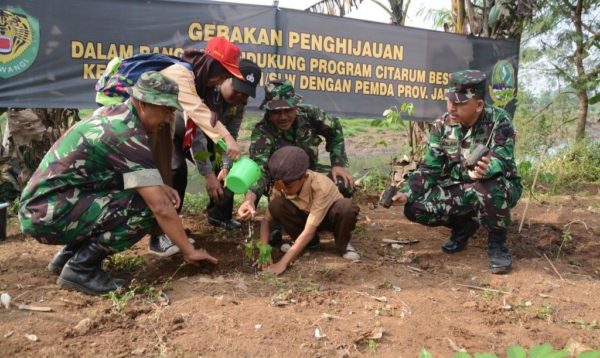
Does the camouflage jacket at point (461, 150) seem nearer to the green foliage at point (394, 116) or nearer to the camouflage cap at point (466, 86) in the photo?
the camouflage cap at point (466, 86)

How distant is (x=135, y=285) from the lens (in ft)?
8.86

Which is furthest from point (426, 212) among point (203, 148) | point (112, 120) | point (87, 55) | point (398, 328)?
point (87, 55)

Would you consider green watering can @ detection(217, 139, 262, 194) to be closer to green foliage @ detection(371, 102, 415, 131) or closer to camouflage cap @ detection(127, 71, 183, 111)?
camouflage cap @ detection(127, 71, 183, 111)

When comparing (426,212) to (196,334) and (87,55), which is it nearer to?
(196,334)

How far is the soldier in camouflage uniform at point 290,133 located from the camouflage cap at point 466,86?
0.94m

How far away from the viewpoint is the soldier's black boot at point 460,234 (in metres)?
3.53

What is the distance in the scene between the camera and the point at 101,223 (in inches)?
102

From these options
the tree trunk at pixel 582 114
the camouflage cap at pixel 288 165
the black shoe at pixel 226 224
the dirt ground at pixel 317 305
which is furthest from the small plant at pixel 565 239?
the tree trunk at pixel 582 114

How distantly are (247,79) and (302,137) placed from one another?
77 cm

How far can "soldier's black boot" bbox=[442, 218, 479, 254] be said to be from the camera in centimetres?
353

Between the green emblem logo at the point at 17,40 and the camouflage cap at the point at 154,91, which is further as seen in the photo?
the green emblem logo at the point at 17,40

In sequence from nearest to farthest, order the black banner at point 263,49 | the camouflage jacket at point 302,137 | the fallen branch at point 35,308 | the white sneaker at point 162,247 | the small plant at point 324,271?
the fallen branch at point 35,308
the small plant at point 324,271
the white sneaker at point 162,247
the camouflage jacket at point 302,137
the black banner at point 263,49

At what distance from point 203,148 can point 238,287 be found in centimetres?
113

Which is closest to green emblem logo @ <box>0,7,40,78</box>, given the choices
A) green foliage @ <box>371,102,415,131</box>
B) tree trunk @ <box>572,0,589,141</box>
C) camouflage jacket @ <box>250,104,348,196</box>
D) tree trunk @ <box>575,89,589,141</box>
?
camouflage jacket @ <box>250,104,348,196</box>
